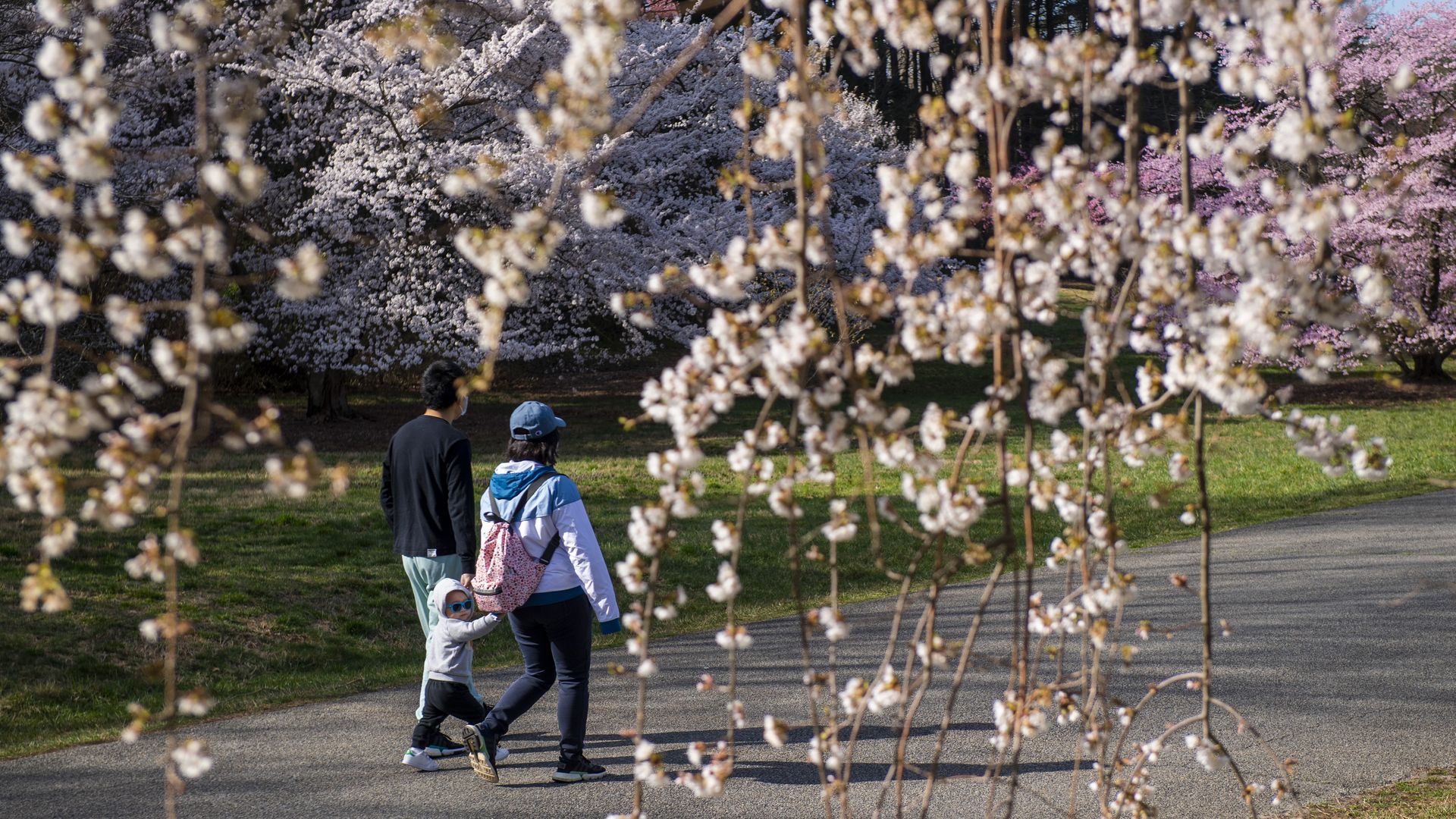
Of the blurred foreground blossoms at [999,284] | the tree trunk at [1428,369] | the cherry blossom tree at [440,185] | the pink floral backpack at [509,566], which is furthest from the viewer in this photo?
the tree trunk at [1428,369]

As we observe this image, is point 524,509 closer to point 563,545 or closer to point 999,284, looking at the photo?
point 563,545

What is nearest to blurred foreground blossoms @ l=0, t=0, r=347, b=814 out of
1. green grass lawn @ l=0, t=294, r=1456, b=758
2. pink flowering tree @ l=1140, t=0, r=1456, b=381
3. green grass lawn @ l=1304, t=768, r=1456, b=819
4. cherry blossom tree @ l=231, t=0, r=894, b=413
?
green grass lawn @ l=0, t=294, r=1456, b=758

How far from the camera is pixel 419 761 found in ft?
18.3

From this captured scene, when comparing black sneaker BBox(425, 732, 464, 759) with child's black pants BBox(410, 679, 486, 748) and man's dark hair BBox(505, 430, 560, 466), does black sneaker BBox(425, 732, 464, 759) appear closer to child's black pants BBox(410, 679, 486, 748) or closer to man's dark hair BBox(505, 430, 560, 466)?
child's black pants BBox(410, 679, 486, 748)

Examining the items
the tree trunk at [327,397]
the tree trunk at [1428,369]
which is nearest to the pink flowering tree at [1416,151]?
the tree trunk at [1428,369]

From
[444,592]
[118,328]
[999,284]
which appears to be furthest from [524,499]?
[118,328]

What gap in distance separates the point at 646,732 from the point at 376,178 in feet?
40.3

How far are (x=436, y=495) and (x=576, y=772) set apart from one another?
1.38 m

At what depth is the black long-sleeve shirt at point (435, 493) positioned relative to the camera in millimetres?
5707

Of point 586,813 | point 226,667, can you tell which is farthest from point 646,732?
point 226,667

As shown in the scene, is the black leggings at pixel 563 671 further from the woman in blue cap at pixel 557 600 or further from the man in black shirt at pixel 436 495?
the man in black shirt at pixel 436 495

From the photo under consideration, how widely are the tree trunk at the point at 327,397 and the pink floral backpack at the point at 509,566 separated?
51.3 ft

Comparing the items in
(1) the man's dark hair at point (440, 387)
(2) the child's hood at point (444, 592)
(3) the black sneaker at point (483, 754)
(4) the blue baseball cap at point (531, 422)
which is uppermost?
(1) the man's dark hair at point (440, 387)

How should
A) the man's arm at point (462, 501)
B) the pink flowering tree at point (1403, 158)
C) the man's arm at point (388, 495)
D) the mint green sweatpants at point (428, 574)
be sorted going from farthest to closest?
the pink flowering tree at point (1403, 158) → the man's arm at point (388, 495) → the mint green sweatpants at point (428, 574) → the man's arm at point (462, 501)
